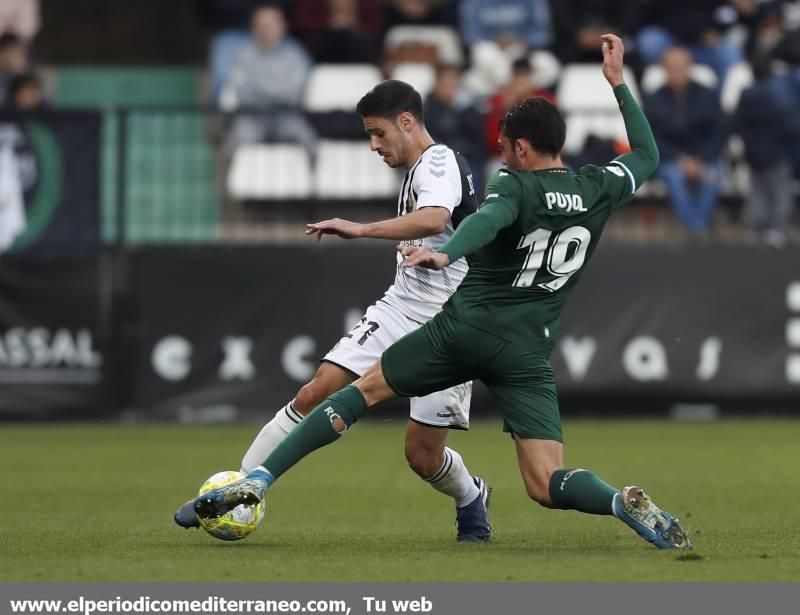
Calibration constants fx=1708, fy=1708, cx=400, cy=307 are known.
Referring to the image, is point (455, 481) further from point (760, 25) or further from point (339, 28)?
point (760, 25)

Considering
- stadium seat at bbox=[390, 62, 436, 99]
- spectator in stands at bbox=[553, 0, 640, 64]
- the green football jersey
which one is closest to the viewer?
the green football jersey

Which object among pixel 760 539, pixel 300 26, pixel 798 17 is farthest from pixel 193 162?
pixel 760 539

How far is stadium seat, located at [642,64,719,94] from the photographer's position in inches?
740

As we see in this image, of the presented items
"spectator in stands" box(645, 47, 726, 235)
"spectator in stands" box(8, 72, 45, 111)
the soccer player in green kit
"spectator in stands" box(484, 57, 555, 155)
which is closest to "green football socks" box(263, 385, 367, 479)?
the soccer player in green kit

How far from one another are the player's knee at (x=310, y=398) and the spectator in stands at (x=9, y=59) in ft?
33.6

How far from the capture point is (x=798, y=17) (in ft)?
68.0

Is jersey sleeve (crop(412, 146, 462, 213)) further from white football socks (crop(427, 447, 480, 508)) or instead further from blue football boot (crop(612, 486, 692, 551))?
blue football boot (crop(612, 486, 692, 551))

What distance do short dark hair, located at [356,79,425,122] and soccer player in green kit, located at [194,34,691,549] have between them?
2.66ft

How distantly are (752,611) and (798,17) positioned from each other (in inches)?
624

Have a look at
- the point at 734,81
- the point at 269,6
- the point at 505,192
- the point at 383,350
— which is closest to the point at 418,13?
the point at 269,6

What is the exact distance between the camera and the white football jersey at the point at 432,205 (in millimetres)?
8148

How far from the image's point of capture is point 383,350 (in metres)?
8.69

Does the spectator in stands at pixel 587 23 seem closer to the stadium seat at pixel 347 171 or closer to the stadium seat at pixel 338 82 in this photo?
the stadium seat at pixel 338 82

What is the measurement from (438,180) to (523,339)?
919 millimetres
